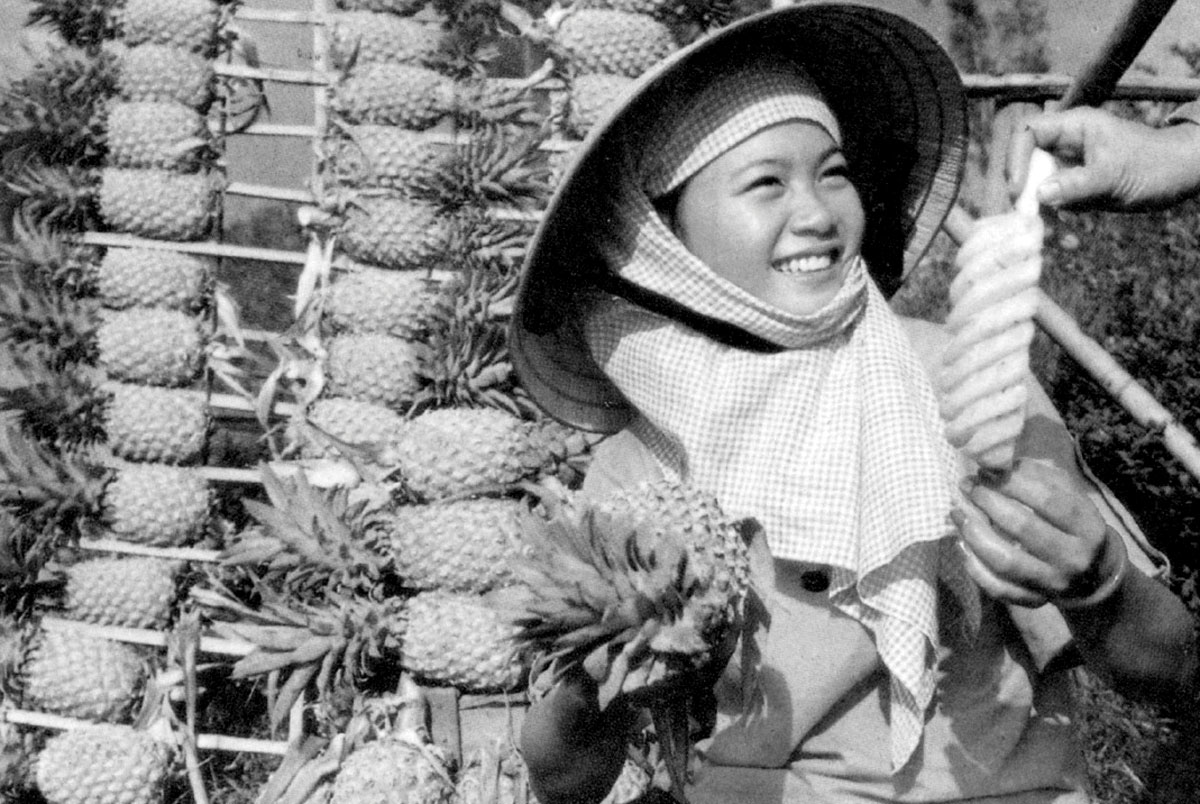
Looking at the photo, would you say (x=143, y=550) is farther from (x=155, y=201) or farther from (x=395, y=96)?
(x=395, y=96)

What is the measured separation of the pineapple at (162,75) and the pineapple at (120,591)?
1011 mm

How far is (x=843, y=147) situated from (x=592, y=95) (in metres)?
0.63

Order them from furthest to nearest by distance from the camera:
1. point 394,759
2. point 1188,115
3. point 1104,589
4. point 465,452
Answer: point 465,452, point 394,759, point 1188,115, point 1104,589

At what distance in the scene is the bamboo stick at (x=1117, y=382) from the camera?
2.30 m

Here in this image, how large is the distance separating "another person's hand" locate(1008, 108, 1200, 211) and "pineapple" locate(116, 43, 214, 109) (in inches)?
73.2

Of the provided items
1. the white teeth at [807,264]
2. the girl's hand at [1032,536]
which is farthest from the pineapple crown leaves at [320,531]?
the girl's hand at [1032,536]

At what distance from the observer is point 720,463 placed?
175cm

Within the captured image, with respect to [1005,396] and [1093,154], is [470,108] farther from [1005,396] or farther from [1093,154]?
[1005,396]

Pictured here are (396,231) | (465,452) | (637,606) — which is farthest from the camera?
(396,231)

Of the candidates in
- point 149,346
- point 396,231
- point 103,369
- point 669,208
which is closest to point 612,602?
point 669,208

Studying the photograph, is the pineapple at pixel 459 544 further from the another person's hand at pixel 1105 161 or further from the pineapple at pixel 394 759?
the another person's hand at pixel 1105 161

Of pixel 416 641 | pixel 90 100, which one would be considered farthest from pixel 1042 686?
pixel 90 100

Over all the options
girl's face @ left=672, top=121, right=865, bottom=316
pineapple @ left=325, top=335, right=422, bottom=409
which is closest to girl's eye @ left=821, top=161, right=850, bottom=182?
girl's face @ left=672, top=121, right=865, bottom=316

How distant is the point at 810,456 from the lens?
170 cm
